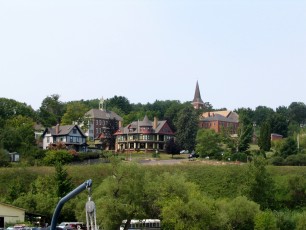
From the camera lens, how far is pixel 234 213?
46.8 m

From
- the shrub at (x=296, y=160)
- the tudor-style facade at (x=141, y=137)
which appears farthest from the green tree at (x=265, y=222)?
the tudor-style facade at (x=141, y=137)

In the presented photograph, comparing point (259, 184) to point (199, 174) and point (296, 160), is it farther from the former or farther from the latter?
point (296, 160)

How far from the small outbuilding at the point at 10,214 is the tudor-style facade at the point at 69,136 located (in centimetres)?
4786

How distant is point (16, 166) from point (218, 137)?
31.6 meters

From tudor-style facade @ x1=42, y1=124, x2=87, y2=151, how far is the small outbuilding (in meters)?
47.9

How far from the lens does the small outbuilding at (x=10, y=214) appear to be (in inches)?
1778

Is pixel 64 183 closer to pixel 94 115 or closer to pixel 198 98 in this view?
pixel 94 115

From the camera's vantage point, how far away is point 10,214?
45.4m

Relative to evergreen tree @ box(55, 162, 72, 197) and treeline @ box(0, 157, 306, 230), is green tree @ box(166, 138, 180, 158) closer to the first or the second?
treeline @ box(0, 157, 306, 230)

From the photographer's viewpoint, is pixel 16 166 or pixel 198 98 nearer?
pixel 16 166

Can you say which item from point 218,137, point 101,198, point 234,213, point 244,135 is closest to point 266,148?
point 244,135

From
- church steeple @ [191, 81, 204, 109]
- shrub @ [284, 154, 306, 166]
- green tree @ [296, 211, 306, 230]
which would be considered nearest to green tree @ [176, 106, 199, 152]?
shrub @ [284, 154, 306, 166]

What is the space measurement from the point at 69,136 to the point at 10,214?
49.9 m

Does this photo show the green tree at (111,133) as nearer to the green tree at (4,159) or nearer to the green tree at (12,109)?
the green tree at (12,109)
